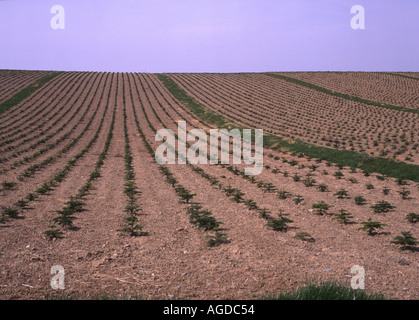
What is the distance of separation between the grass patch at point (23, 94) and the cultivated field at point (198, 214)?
316 inches

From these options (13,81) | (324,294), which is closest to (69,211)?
(324,294)

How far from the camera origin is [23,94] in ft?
156

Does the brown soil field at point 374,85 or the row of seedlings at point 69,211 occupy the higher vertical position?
the brown soil field at point 374,85

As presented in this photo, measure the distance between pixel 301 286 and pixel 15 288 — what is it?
4.83m

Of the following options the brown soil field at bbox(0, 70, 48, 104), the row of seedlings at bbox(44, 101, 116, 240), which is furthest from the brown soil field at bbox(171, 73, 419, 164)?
the brown soil field at bbox(0, 70, 48, 104)

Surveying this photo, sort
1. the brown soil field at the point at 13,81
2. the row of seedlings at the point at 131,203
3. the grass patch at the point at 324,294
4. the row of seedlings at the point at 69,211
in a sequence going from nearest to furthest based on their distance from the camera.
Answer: the grass patch at the point at 324,294
the row of seedlings at the point at 69,211
the row of seedlings at the point at 131,203
the brown soil field at the point at 13,81

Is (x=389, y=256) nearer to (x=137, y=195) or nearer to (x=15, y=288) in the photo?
(x=15, y=288)

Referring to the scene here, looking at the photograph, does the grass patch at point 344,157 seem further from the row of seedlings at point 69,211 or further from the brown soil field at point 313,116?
the row of seedlings at point 69,211

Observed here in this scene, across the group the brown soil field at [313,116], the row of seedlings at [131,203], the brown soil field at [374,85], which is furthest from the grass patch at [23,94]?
the brown soil field at [374,85]

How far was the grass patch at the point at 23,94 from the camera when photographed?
39750 millimetres

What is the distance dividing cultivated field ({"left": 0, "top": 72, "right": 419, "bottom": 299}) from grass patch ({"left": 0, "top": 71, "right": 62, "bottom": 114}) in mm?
8025

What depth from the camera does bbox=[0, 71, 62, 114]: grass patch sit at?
39.8 m
